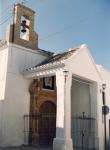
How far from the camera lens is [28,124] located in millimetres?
14305

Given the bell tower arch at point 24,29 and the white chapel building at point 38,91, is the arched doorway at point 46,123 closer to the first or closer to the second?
the white chapel building at point 38,91

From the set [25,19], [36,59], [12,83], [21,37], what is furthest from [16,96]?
[25,19]

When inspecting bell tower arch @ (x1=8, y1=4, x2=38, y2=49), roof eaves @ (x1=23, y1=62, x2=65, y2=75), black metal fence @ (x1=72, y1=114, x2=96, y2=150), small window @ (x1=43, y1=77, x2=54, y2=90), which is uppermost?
bell tower arch @ (x1=8, y1=4, x2=38, y2=49)

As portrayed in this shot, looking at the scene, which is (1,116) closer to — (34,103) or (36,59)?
(34,103)

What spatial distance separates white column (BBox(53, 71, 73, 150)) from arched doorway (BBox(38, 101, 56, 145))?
267cm

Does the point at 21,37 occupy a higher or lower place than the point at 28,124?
higher

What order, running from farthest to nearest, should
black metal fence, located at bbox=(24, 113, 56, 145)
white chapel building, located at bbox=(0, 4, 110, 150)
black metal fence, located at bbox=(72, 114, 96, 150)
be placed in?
black metal fence, located at bbox=(72, 114, 96, 150), black metal fence, located at bbox=(24, 113, 56, 145), white chapel building, located at bbox=(0, 4, 110, 150)

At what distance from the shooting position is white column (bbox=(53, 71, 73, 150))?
11453 millimetres

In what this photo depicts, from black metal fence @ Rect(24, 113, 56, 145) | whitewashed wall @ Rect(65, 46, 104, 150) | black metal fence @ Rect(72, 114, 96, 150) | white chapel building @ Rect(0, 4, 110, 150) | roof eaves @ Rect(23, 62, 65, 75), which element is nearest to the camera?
roof eaves @ Rect(23, 62, 65, 75)

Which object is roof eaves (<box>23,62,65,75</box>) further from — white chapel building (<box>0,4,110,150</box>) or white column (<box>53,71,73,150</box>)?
white column (<box>53,71,73,150</box>)

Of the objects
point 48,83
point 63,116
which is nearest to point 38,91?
point 48,83

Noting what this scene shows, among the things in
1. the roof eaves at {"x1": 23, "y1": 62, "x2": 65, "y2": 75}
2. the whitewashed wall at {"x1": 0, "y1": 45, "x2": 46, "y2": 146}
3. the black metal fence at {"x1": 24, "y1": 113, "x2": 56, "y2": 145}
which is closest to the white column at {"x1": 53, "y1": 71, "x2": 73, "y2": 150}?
the roof eaves at {"x1": 23, "y1": 62, "x2": 65, "y2": 75}

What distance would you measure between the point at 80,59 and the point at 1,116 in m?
5.29

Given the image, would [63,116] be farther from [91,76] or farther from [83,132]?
[83,132]
